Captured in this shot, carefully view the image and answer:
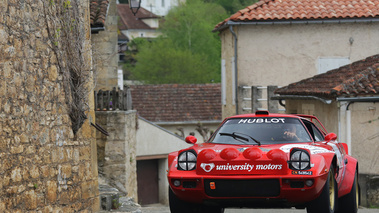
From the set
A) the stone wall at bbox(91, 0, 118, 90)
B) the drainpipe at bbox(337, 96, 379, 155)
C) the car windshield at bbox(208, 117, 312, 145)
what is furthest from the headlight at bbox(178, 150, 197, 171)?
the stone wall at bbox(91, 0, 118, 90)

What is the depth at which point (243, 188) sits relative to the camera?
9.23 m

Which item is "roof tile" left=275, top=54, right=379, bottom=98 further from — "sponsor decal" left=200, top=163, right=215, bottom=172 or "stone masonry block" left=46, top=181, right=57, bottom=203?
"sponsor decal" left=200, top=163, right=215, bottom=172

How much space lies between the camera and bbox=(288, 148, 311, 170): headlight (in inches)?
360

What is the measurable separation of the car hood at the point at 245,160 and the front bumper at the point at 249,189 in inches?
2.8

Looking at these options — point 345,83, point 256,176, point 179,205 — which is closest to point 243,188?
point 256,176

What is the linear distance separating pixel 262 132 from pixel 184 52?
7094 centimetres

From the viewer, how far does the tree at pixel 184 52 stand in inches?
3162

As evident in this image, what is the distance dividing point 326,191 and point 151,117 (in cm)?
3630

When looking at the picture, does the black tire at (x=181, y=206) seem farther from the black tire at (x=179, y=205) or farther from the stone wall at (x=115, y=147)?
the stone wall at (x=115, y=147)

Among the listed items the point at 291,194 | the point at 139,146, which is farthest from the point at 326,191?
the point at 139,146

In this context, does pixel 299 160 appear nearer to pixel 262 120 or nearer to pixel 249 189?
pixel 249 189

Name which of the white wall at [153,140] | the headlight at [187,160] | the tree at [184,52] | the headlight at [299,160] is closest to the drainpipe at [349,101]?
the headlight at [299,160]

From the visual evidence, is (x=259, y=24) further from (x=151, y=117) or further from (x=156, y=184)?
(x=151, y=117)

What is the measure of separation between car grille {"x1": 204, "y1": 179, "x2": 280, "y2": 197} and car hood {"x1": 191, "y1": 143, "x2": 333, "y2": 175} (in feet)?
0.34
